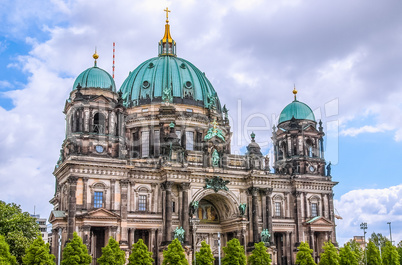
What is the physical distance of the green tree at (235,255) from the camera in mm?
65438

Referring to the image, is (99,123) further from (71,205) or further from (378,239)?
(378,239)

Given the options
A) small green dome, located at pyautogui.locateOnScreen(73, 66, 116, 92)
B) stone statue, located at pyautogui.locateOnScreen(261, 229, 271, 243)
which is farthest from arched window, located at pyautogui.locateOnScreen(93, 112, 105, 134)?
stone statue, located at pyautogui.locateOnScreen(261, 229, 271, 243)

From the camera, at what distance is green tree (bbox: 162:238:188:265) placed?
199 feet

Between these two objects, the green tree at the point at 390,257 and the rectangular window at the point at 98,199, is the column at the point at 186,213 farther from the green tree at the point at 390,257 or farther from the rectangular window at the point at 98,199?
the green tree at the point at 390,257

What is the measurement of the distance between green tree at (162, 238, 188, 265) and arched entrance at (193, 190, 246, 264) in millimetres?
9228

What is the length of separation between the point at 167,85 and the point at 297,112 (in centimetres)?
2046

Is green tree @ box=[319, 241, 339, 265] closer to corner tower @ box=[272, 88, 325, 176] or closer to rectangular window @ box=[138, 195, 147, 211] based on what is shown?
corner tower @ box=[272, 88, 325, 176]

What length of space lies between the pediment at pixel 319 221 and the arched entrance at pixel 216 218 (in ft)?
36.9

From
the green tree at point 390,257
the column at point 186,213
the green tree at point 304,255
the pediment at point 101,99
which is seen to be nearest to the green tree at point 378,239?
the green tree at point 390,257

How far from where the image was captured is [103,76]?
6981cm

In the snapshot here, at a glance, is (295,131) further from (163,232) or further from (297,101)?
(163,232)

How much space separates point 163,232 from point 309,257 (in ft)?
64.0

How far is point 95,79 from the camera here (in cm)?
6919

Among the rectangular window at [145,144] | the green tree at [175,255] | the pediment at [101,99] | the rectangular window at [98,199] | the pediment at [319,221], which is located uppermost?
the pediment at [101,99]
